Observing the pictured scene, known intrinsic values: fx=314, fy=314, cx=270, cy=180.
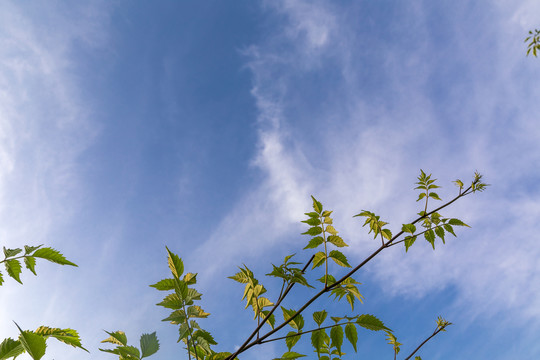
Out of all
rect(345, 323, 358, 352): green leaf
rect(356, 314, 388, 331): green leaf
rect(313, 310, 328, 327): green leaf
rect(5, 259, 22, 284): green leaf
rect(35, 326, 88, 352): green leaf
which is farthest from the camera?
rect(313, 310, 328, 327): green leaf

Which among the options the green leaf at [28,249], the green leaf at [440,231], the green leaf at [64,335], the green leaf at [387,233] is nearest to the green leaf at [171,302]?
the green leaf at [64,335]

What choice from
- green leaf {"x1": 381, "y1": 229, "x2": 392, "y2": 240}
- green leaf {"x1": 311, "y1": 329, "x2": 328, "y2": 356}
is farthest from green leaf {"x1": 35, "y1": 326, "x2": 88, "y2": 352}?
green leaf {"x1": 381, "y1": 229, "x2": 392, "y2": 240}

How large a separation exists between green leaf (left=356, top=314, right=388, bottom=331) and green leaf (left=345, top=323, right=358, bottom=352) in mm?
81

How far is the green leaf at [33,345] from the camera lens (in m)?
1.15

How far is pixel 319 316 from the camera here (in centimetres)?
281

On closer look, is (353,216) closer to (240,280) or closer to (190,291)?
(240,280)

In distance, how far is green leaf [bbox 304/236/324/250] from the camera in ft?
9.96

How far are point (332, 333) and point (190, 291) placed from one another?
1.26 meters

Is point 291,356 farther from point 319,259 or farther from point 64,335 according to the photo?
point 64,335

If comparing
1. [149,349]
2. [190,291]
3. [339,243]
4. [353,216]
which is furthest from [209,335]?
[353,216]

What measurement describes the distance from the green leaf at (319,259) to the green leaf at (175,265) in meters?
1.26

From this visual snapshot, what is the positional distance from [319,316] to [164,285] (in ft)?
4.73

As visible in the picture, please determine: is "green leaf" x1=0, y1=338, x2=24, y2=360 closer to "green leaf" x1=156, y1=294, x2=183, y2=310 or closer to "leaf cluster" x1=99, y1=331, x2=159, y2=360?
"leaf cluster" x1=99, y1=331, x2=159, y2=360

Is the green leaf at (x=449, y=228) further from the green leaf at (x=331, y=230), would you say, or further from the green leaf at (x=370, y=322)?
the green leaf at (x=370, y=322)
